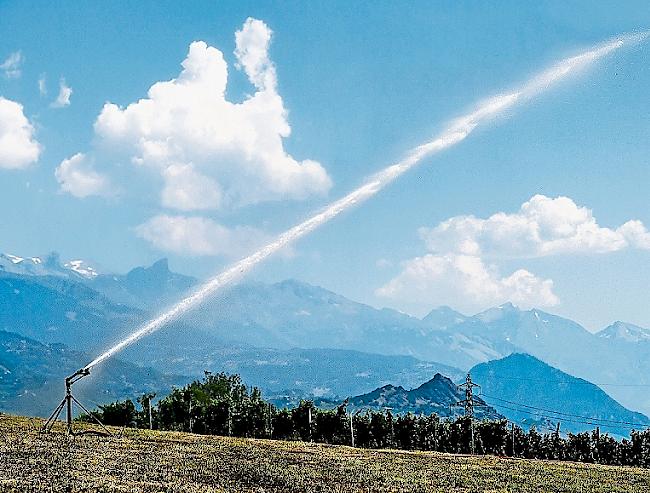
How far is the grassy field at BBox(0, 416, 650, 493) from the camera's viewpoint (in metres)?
36.1

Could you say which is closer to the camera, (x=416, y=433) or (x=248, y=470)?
(x=248, y=470)

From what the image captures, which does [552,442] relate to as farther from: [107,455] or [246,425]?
[107,455]

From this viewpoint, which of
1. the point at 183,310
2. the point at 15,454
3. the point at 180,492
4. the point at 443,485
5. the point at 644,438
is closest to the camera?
the point at 180,492

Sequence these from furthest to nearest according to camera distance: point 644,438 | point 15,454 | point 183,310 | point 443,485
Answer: point 644,438 < point 183,310 < point 15,454 < point 443,485

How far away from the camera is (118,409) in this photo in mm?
112688

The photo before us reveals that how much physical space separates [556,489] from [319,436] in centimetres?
6081

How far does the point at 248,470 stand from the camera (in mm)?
43344

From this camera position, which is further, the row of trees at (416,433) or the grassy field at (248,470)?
the row of trees at (416,433)

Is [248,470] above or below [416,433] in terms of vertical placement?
below

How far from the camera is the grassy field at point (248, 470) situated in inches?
1422

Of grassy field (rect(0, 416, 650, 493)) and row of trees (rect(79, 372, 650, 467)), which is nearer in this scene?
grassy field (rect(0, 416, 650, 493))

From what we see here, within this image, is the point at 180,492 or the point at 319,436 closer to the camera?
the point at 180,492

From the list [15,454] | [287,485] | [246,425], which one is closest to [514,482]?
[287,485]

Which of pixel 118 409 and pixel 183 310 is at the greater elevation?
pixel 183 310
